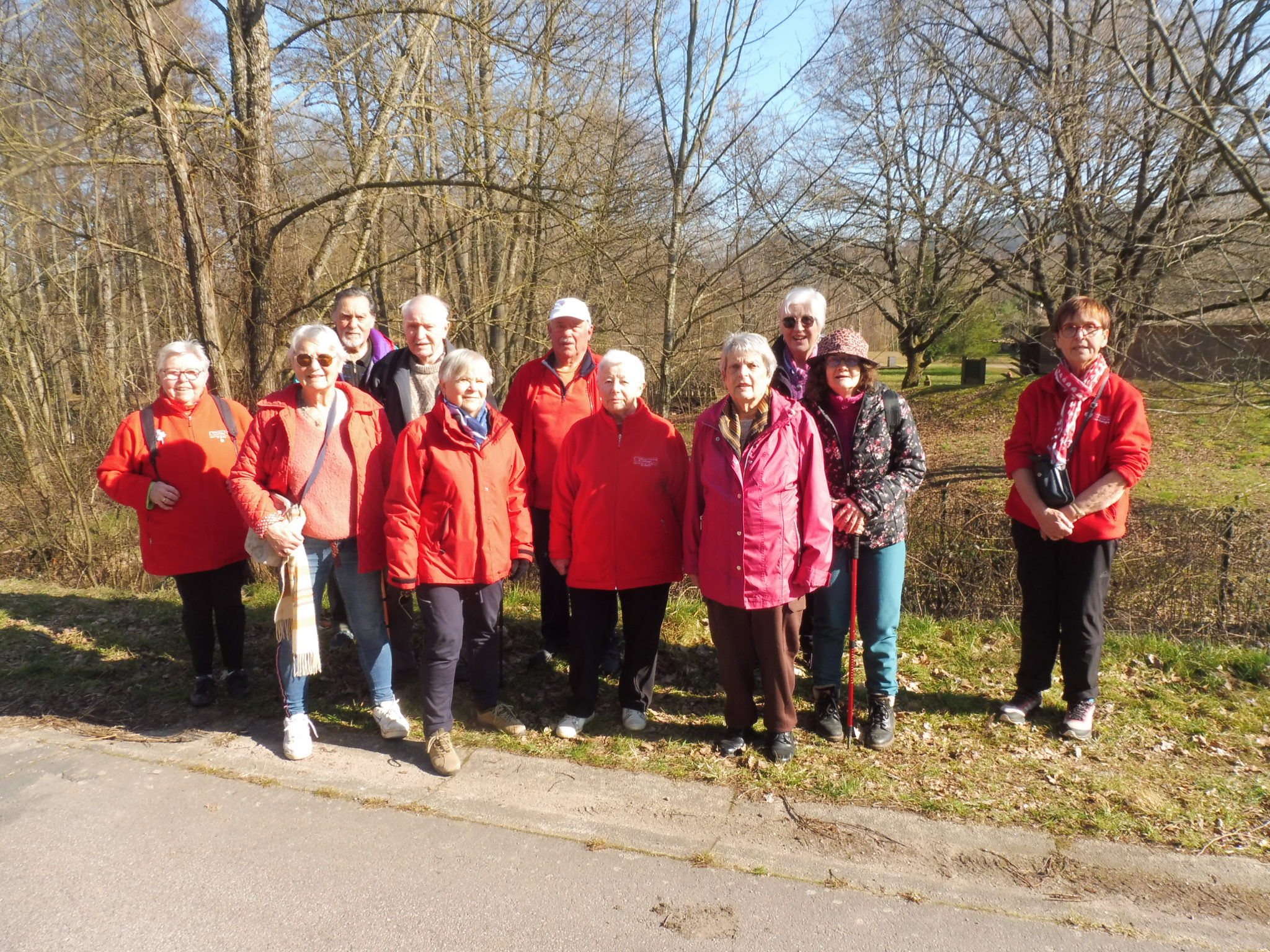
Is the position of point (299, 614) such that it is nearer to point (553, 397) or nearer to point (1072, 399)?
point (553, 397)

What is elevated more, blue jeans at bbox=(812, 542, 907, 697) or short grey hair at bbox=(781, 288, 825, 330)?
short grey hair at bbox=(781, 288, 825, 330)

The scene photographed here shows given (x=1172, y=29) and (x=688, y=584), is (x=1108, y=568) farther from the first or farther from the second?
(x=1172, y=29)

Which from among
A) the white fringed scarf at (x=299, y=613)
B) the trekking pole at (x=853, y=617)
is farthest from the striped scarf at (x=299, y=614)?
the trekking pole at (x=853, y=617)

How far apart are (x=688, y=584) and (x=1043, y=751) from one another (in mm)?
2539

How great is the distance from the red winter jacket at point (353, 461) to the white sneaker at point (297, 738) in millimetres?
812

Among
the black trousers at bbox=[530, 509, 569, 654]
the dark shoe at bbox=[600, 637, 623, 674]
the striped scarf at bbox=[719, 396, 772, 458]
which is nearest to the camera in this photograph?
the striped scarf at bbox=[719, 396, 772, 458]

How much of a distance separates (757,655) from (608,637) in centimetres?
78

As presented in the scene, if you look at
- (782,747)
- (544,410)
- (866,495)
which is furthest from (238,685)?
(866,495)

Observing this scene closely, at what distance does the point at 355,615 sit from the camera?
395 cm

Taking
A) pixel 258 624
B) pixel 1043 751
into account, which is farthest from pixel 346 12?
pixel 1043 751

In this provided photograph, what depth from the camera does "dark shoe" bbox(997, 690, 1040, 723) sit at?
4047 millimetres

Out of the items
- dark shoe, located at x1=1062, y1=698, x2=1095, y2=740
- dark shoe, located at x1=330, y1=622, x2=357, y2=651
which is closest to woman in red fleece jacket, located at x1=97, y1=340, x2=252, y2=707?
dark shoe, located at x1=330, y1=622, x2=357, y2=651

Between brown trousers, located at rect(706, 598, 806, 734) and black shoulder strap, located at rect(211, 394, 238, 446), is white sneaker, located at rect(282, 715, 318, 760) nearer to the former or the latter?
black shoulder strap, located at rect(211, 394, 238, 446)

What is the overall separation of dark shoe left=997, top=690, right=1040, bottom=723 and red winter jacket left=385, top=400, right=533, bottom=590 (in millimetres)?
2595
